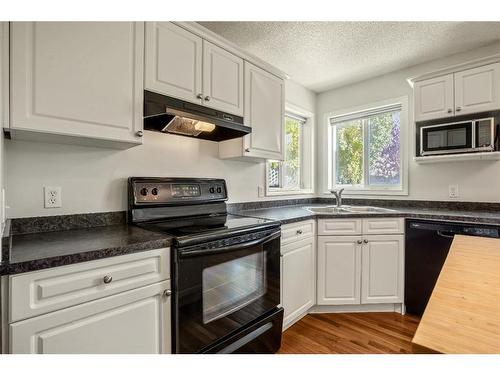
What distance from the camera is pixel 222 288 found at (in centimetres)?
139

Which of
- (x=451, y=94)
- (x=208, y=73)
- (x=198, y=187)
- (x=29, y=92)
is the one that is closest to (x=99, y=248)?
(x=29, y=92)

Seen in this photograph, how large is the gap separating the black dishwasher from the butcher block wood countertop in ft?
4.01

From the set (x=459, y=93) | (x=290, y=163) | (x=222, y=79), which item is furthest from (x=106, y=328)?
(x=459, y=93)

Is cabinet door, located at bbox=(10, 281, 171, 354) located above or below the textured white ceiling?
below

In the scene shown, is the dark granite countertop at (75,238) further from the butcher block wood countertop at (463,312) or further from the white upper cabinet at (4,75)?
the butcher block wood countertop at (463,312)

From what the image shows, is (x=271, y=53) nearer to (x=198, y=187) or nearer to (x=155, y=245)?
(x=198, y=187)

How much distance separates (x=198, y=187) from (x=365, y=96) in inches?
89.1

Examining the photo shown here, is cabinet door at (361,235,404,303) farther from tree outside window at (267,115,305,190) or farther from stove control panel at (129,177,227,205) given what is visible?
stove control panel at (129,177,227,205)

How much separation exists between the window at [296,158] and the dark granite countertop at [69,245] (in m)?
1.90

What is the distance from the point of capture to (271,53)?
237 centimetres

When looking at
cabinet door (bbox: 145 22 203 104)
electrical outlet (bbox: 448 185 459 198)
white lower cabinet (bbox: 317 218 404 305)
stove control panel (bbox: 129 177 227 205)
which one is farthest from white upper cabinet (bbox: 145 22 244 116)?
electrical outlet (bbox: 448 185 459 198)

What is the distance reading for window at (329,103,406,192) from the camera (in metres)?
2.85

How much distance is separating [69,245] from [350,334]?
76.7 inches

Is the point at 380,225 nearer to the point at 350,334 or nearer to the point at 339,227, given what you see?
the point at 339,227
